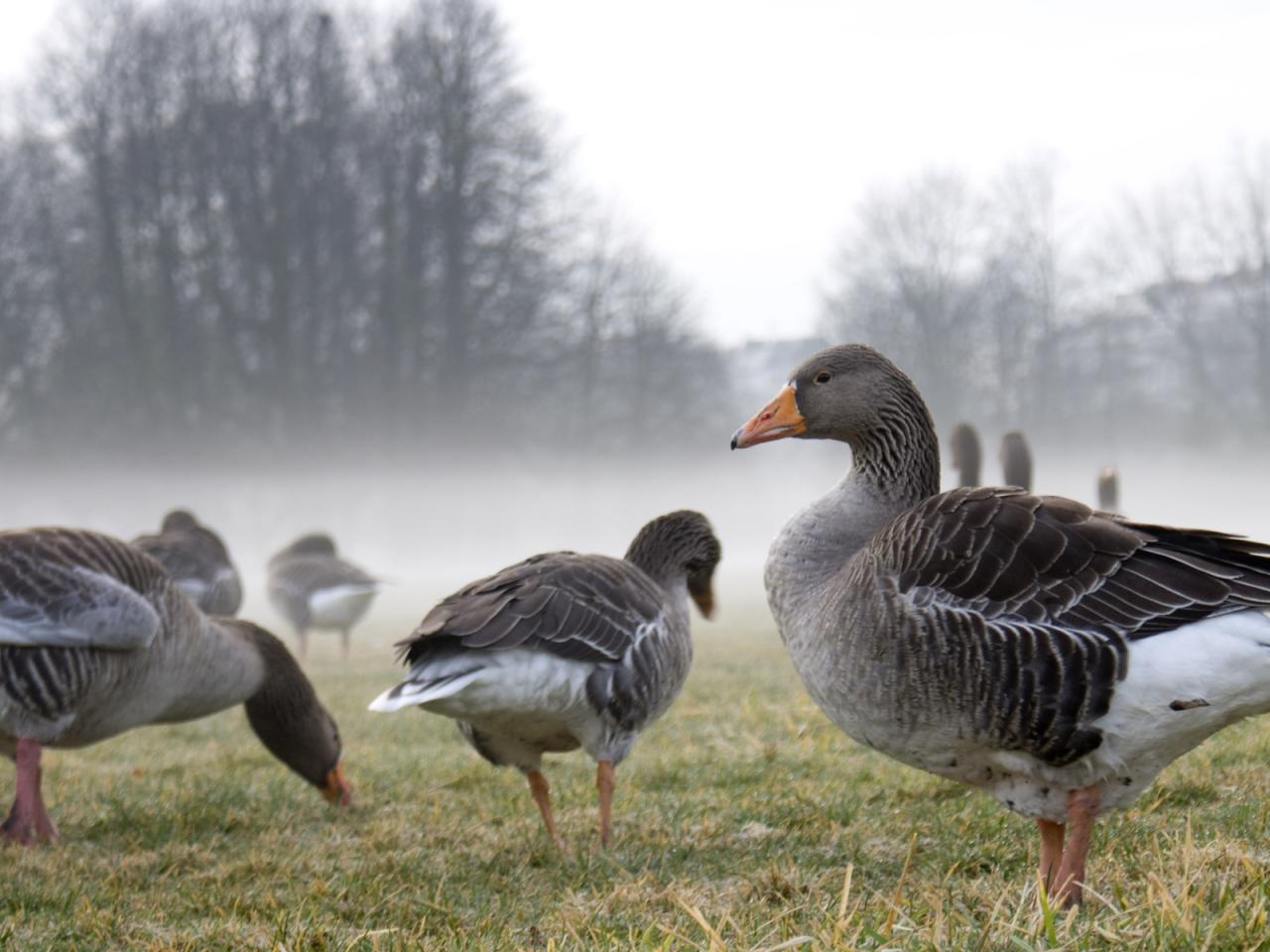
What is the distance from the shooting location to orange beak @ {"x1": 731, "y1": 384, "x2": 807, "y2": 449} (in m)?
4.46

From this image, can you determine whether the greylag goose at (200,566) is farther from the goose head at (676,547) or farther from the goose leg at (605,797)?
the goose leg at (605,797)

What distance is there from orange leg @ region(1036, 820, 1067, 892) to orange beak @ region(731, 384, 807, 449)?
1.60m

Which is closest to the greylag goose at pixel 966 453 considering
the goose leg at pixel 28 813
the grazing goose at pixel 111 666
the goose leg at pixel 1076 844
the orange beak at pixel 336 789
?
the grazing goose at pixel 111 666

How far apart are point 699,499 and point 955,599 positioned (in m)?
39.7

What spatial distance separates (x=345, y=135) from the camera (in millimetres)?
33812

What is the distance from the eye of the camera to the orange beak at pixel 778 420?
176 inches

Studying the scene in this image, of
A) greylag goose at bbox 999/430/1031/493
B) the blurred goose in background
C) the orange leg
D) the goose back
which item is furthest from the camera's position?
the blurred goose in background

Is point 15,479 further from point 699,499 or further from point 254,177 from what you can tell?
point 699,499

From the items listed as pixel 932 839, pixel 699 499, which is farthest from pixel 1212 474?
pixel 932 839

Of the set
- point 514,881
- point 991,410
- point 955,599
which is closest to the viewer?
point 955,599

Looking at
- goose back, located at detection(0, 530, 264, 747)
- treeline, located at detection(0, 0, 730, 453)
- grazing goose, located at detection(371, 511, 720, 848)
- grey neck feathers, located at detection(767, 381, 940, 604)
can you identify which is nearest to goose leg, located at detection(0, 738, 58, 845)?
goose back, located at detection(0, 530, 264, 747)

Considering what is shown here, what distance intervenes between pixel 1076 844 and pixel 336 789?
375cm

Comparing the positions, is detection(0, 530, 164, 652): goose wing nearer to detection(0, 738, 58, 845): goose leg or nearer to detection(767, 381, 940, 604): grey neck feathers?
detection(0, 738, 58, 845): goose leg

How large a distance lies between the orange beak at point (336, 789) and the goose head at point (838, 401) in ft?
9.34
